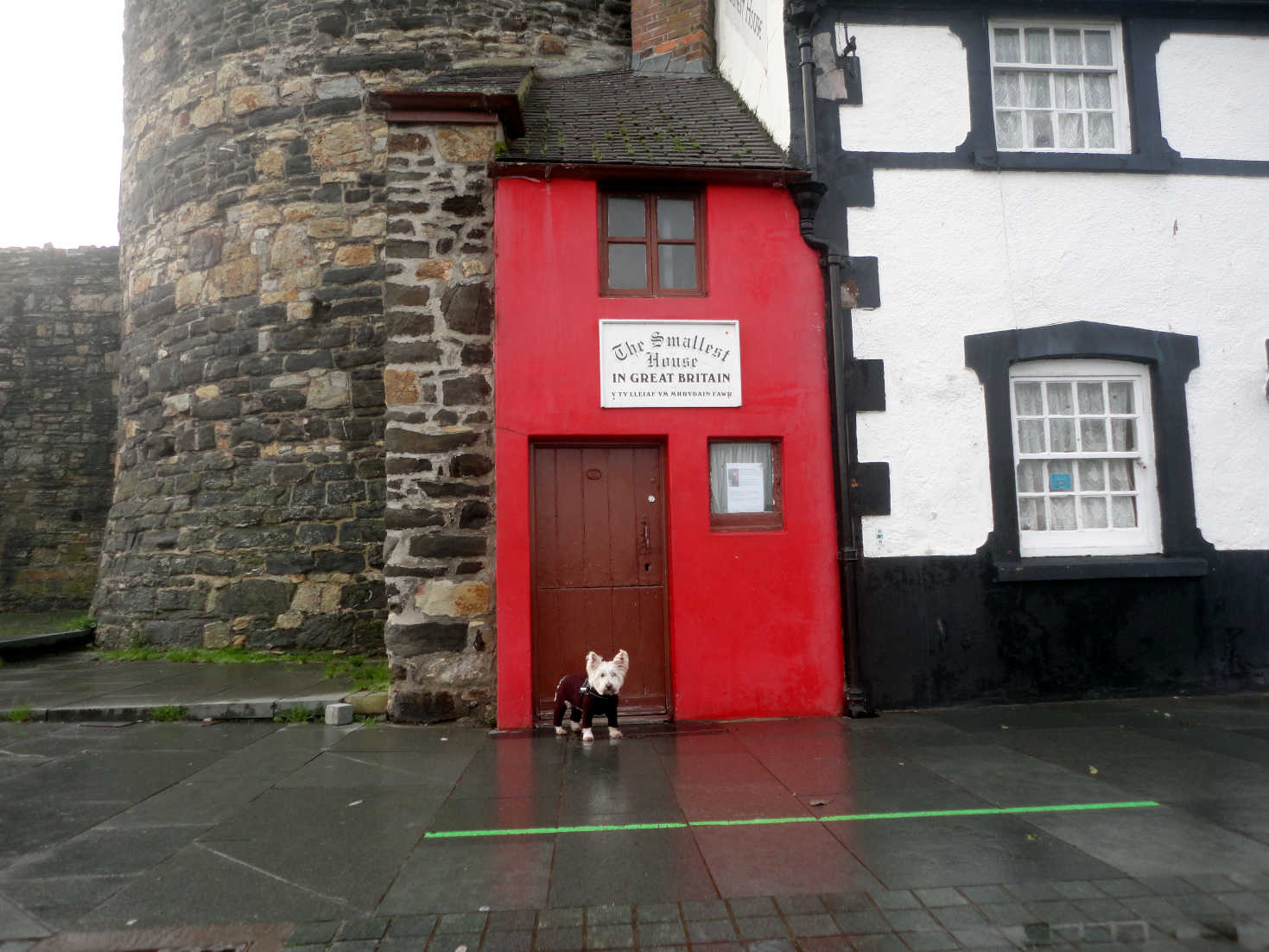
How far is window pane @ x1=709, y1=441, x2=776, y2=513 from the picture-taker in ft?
22.3

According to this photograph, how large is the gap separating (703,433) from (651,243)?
167 centimetres

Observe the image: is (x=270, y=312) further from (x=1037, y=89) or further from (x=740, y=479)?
(x=1037, y=89)

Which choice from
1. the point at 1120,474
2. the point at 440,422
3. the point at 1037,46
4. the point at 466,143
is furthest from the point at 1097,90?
the point at 440,422

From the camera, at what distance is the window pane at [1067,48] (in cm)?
757

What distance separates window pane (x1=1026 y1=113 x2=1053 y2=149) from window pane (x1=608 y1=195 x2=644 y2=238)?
3560 mm

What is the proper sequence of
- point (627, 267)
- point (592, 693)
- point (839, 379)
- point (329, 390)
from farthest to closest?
point (329, 390), point (627, 267), point (839, 379), point (592, 693)

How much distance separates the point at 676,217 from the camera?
7070 millimetres

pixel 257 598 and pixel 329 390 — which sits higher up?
pixel 329 390

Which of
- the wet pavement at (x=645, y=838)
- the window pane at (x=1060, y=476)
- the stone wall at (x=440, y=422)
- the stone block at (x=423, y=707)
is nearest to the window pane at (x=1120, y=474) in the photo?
the window pane at (x=1060, y=476)

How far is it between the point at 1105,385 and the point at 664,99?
5.04m

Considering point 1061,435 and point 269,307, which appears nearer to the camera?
point 1061,435

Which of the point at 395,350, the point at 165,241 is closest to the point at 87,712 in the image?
the point at 395,350

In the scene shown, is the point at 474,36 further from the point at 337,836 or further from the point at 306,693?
the point at 337,836

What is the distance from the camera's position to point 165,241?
10.3 meters
